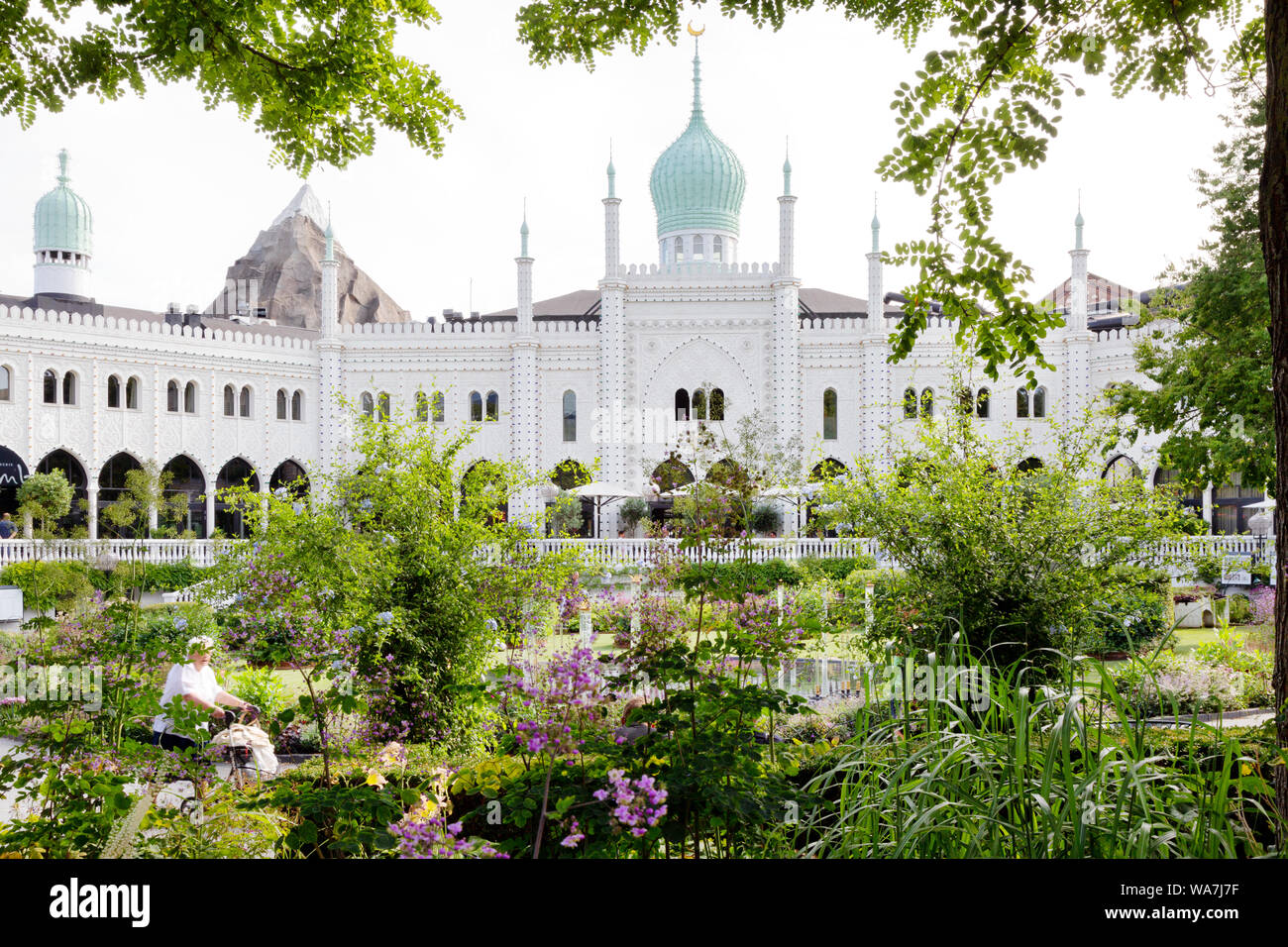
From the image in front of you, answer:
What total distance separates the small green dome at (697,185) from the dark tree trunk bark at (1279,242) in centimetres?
2634

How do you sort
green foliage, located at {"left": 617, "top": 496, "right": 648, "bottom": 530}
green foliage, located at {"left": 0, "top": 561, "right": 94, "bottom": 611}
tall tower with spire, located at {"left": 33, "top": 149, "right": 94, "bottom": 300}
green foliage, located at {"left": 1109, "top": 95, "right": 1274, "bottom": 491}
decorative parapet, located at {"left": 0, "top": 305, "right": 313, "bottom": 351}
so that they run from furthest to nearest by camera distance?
green foliage, located at {"left": 617, "top": 496, "right": 648, "bottom": 530} → decorative parapet, located at {"left": 0, "top": 305, "right": 313, "bottom": 351} → green foliage, located at {"left": 0, "top": 561, "right": 94, "bottom": 611} → green foliage, located at {"left": 1109, "top": 95, "right": 1274, "bottom": 491} → tall tower with spire, located at {"left": 33, "top": 149, "right": 94, "bottom": 300}

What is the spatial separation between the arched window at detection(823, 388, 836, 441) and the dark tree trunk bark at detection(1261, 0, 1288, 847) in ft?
84.0

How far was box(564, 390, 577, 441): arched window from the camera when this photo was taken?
26.6m

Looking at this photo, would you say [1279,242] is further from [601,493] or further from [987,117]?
[601,493]

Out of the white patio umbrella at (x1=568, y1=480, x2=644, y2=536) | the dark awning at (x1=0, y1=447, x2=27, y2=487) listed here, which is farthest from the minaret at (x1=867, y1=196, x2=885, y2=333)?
the dark awning at (x1=0, y1=447, x2=27, y2=487)

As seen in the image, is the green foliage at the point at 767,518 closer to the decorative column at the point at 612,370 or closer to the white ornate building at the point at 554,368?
the white ornate building at the point at 554,368

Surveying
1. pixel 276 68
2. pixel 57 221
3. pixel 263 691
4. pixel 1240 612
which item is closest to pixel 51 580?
pixel 57 221

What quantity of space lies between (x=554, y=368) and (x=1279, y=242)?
80.7 feet

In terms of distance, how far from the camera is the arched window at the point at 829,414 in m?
27.7

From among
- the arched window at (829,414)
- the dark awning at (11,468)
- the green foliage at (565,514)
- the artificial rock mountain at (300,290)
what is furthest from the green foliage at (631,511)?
the dark awning at (11,468)

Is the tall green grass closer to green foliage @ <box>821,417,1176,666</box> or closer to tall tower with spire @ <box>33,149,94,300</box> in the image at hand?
green foliage @ <box>821,417,1176,666</box>

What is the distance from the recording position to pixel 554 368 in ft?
86.2

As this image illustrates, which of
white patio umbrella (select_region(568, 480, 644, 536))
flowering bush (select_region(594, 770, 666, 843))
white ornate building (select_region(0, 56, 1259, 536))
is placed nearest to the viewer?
flowering bush (select_region(594, 770, 666, 843))
